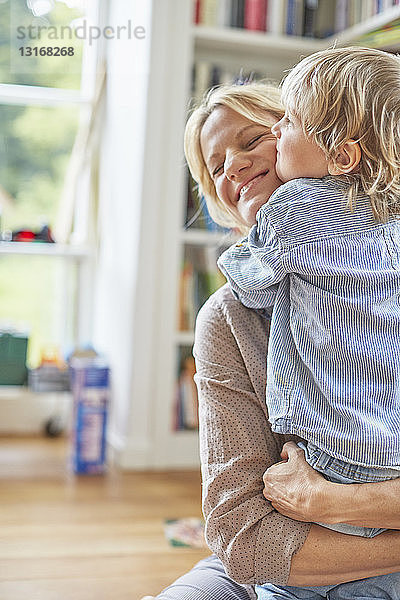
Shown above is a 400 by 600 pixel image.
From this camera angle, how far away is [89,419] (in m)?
2.71

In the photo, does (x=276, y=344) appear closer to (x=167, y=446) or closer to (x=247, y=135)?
(x=247, y=135)

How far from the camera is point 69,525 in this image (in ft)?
7.15

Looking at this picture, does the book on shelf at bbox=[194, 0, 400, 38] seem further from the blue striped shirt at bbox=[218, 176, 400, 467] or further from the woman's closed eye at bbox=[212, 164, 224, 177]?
the blue striped shirt at bbox=[218, 176, 400, 467]

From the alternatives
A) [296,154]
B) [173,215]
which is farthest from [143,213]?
[296,154]

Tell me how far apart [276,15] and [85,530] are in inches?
75.5

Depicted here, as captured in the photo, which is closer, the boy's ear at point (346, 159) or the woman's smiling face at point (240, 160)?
the boy's ear at point (346, 159)

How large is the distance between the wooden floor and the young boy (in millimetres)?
955

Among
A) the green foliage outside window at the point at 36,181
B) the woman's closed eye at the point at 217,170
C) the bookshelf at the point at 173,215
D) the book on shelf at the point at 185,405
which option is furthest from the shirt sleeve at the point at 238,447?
the green foliage outside window at the point at 36,181

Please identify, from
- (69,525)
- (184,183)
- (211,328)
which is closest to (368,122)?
(211,328)

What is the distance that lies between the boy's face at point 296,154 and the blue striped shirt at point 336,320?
0.03 m

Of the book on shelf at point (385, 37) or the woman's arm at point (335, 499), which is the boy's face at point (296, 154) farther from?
the book on shelf at point (385, 37)

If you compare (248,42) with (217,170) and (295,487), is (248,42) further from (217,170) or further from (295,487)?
(295,487)

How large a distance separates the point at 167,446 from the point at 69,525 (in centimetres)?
67

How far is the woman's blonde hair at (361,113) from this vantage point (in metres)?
1.00
